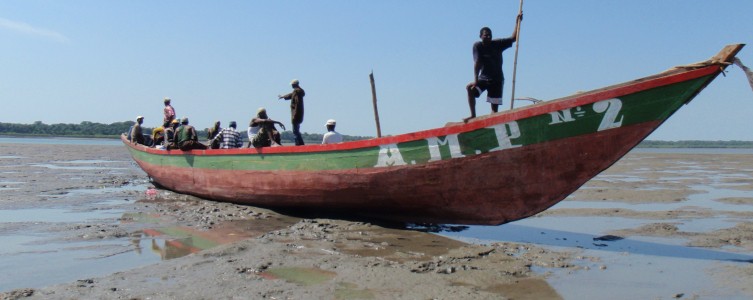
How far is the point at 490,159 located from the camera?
6715 millimetres

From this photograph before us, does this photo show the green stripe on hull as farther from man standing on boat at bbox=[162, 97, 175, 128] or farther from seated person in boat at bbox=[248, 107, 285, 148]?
man standing on boat at bbox=[162, 97, 175, 128]

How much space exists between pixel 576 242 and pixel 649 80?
244cm

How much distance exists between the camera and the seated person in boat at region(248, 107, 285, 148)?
950 centimetres

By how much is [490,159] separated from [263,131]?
4345 mm

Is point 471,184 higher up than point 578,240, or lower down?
higher up

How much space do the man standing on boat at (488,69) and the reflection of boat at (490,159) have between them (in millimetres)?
677

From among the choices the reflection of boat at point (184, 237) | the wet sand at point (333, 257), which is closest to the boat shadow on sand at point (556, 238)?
the wet sand at point (333, 257)

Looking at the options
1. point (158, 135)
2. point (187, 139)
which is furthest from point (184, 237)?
point (158, 135)

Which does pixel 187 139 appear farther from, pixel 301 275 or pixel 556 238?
pixel 556 238

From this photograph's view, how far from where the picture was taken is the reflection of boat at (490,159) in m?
5.93

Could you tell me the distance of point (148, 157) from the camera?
1392 centimetres

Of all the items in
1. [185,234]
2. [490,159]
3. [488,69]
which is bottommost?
[185,234]

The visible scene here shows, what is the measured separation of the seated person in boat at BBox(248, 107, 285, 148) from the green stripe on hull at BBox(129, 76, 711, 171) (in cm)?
100

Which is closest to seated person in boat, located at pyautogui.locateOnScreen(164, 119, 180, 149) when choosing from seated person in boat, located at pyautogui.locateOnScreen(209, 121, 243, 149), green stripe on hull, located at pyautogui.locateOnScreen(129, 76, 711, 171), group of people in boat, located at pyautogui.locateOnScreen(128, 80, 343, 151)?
group of people in boat, located at pyautogui.locateOnScreen(128, 80, 343, 151)
